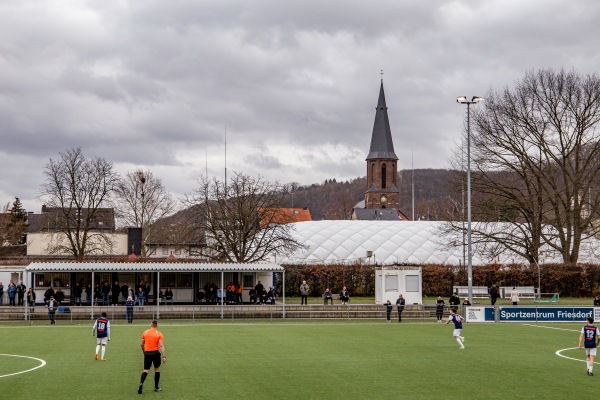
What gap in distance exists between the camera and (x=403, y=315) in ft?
159

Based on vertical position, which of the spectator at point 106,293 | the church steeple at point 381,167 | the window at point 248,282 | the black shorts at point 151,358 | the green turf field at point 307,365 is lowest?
the green turf field at point 307,365

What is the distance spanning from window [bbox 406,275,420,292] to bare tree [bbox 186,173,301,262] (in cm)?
1429

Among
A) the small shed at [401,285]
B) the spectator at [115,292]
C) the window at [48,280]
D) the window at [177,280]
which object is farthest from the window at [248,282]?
the window at [48,280]

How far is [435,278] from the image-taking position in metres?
66.0

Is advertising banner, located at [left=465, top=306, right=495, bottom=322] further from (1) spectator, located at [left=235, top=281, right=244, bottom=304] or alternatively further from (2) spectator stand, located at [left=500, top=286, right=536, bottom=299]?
(2) spectator stand, located at [left=500, top=286, right=536, bottom=299]

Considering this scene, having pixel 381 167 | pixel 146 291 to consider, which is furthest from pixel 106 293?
pixel 381 167

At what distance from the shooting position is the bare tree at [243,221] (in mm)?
64250

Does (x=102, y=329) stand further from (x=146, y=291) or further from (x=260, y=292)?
(x=260, y=292)

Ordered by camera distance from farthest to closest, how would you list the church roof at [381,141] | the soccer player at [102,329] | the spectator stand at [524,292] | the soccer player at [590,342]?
the church roof at [381,141], the spectator stand at [524,292], the soccer player at [102,329], the soccer player at [590,342]

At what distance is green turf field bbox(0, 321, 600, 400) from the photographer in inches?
790

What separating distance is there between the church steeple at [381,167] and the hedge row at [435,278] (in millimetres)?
91935

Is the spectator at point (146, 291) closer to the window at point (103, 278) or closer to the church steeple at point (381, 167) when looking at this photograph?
the window at point (103, 278)

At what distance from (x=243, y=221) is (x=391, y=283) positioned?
53.5 ft

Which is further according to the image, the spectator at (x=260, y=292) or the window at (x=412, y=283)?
the spectator at (x=260, y=292)
